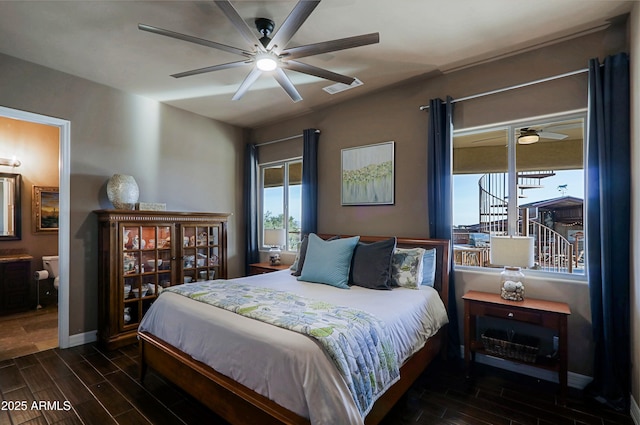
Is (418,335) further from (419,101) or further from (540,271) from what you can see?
(419,101)

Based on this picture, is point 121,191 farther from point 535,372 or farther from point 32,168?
point 535,372

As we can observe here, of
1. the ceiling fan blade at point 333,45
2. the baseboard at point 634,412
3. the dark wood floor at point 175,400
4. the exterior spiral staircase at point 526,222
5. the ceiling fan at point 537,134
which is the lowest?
the dark wood floor at point 175,400

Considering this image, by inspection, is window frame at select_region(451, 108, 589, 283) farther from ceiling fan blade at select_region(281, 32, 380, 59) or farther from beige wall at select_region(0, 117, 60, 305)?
beige wall at select_region(0, 117, 60, 305)

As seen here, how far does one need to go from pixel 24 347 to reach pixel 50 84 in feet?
9.16

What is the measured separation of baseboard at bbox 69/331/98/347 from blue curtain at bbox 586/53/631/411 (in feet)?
15.7

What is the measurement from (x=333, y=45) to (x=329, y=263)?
1.89 m

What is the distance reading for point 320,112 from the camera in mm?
4383

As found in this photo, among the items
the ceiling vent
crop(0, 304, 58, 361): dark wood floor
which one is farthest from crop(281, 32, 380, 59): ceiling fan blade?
crop(0, 304, 58, 361): dark wood floor

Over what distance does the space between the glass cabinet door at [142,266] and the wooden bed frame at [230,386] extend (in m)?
1.12

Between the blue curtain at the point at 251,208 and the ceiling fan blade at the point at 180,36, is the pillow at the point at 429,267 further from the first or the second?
the blue curtain at the point at 251,208

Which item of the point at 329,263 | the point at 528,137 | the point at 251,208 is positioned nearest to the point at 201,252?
the point at 251,208

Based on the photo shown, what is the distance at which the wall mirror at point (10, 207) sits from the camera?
4.57 meters

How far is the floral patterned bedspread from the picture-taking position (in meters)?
1.61

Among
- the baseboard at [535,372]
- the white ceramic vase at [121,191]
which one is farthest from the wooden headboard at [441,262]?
the white ceramic vase at [121,191]
